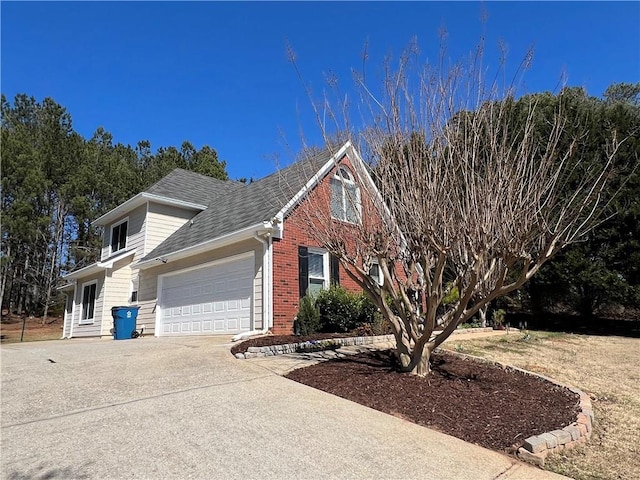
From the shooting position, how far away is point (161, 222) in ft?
54.1

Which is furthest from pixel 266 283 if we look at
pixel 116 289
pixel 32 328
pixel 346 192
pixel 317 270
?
pixel 32 328

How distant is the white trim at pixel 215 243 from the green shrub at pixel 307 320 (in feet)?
7.07

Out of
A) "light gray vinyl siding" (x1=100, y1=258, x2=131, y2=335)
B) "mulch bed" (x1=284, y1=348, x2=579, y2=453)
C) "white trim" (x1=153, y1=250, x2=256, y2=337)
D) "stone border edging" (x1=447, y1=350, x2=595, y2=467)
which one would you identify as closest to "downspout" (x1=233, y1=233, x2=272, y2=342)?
"white trim" (x1=153, y1=250, x2=256, y2=337)

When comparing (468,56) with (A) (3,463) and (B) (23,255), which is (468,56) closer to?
(A) (3,463)

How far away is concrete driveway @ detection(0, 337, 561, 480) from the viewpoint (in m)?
3.38

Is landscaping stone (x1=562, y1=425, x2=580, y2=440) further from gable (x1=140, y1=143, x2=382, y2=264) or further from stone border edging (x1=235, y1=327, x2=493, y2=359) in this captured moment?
stone border edging (x1=235, y1=327, x2=493, y2=359)

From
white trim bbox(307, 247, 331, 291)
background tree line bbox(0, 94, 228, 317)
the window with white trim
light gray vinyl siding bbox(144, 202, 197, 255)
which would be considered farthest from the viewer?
background tree line bbox(0, 94, 228, 317)

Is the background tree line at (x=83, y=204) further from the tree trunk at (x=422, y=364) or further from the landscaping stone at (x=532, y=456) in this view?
the landscaping stone at (x=532, y=456)

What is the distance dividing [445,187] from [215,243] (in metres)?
8.04

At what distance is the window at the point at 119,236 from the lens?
57.9 feet

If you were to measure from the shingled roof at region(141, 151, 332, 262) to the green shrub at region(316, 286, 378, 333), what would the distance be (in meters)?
2.55

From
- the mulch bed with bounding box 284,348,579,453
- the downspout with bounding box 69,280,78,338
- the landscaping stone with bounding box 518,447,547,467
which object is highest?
the downspout with bounding box 69,280,78,338

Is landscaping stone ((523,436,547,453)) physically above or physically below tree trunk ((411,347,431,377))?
below

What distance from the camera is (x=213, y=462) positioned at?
3434mm
